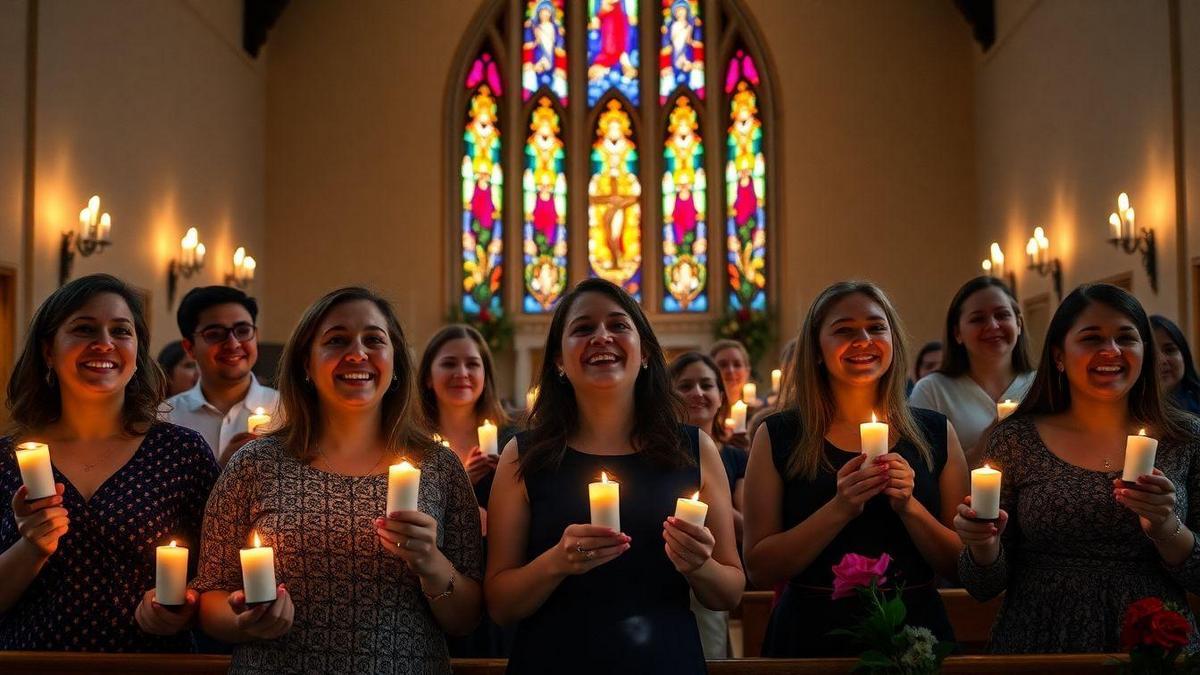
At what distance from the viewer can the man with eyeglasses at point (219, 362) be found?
11.4ft

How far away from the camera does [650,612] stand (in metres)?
1.90

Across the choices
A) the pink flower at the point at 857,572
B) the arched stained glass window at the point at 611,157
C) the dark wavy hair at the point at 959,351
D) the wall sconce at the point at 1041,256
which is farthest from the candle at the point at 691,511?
the arched stained glass window at the point at 611,157

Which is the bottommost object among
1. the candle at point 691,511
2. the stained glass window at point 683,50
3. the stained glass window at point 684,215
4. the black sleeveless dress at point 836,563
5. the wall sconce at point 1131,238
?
the black sleeveless dress at point 836,563

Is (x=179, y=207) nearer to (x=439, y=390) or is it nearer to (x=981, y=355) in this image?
(x=439, y=390)

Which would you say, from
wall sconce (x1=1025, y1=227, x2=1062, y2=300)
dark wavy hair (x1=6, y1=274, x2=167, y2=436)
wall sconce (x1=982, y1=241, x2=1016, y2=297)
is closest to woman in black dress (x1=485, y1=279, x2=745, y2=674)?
dark wavy hair (x1=6, y1=274, x2=167, y2=436)

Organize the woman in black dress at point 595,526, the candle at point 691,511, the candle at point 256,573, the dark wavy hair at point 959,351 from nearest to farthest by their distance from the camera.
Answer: the candle at point 256,573, the candle at point 691,511, the woman in black dress at point 595,526, the dark wavy hair at point 959,351

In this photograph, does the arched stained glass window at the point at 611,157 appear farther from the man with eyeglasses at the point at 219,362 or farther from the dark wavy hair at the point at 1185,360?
the man with eyeglasses at the point at 219,362

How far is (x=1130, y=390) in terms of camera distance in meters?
2.32

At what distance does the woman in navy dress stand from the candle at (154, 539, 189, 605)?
10.2 inches

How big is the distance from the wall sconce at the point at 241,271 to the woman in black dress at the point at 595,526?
8.17 metres

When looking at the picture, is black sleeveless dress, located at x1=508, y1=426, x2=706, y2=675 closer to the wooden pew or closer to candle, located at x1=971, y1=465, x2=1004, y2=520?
the wooden pew

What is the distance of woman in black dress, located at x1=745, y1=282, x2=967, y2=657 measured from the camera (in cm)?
216

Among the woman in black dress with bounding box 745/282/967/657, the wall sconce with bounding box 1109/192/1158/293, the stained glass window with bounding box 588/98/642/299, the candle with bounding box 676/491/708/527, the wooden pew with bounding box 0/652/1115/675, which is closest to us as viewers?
the candle with bounding box 676/491/708/527

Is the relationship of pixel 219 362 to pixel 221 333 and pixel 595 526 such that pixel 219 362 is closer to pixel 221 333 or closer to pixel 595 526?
pixel 221 333
